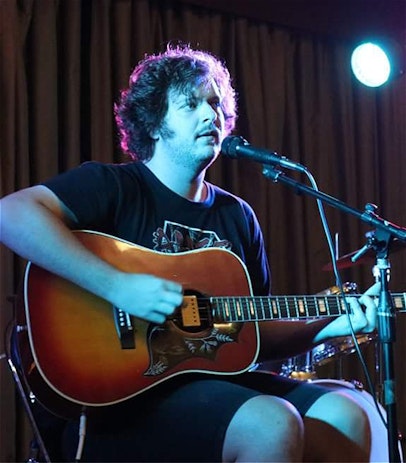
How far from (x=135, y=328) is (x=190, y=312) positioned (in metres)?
0.15

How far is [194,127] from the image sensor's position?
200 cm

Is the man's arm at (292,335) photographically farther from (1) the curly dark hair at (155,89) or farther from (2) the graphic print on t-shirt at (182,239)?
(1) the curly dark hair at (155,89)

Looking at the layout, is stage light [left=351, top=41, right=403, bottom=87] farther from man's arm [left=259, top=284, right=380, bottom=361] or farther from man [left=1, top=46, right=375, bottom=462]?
man's arm [left=259, top=284, right=380, bottom=361]

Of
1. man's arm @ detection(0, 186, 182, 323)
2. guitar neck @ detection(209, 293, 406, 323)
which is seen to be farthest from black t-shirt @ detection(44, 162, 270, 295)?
guitar neck @ detection(209, 293, 406, 323)

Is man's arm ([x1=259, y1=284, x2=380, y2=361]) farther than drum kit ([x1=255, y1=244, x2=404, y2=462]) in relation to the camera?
Yes

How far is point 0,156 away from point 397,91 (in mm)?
2360

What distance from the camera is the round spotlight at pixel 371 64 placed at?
3512mm

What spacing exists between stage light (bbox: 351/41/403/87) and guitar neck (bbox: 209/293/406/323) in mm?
1952

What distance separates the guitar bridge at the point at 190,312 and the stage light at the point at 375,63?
2.21 m

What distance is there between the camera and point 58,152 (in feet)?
9.51

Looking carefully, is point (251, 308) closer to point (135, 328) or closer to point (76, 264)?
point (135, 328)

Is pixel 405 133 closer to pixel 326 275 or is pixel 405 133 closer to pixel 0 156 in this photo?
pixel 326 275

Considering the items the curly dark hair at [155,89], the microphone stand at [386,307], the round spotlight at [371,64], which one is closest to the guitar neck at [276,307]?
the microphone stand at [386,307]

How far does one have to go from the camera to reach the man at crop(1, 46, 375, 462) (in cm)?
153
